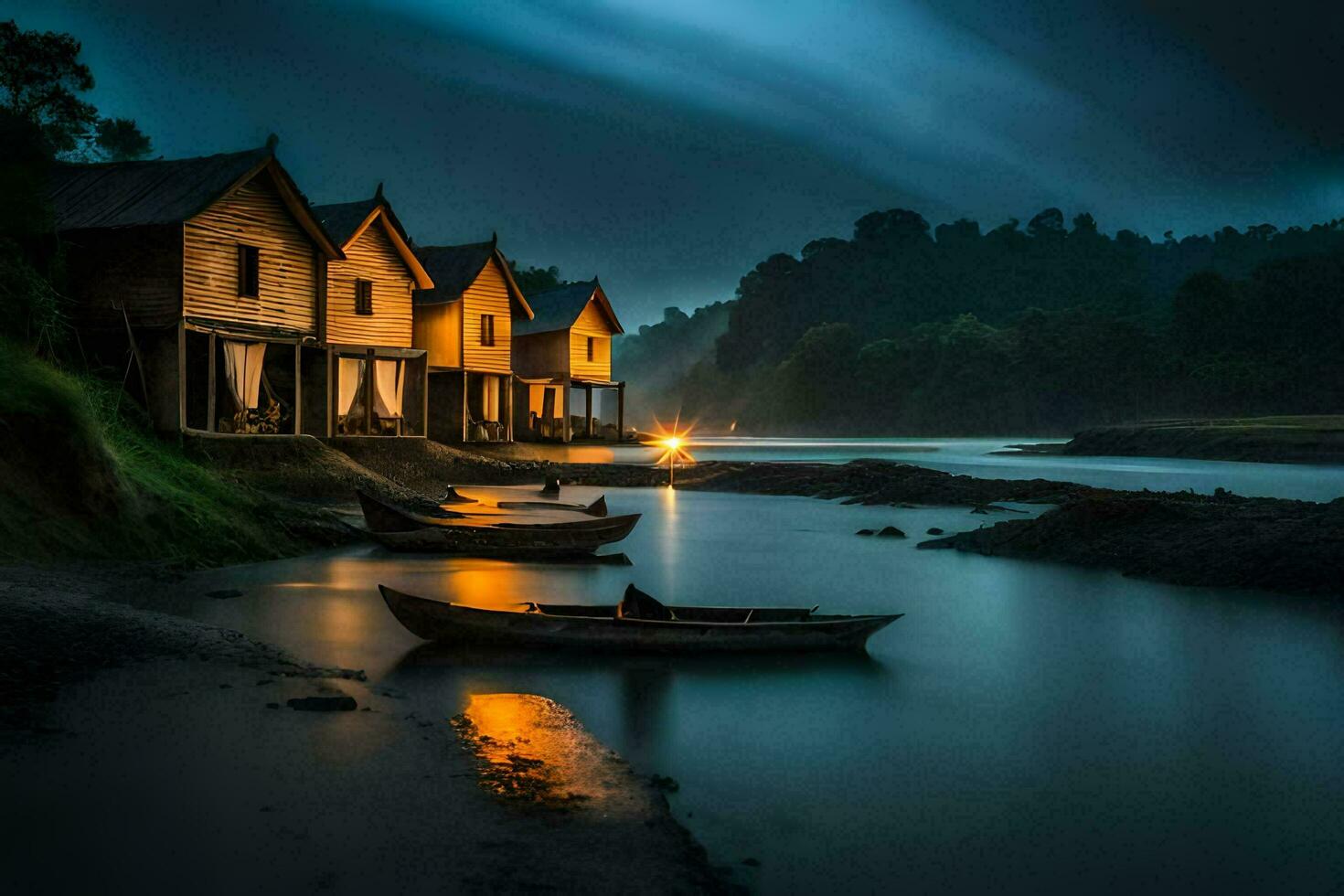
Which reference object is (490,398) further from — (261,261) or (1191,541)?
(1191,541)

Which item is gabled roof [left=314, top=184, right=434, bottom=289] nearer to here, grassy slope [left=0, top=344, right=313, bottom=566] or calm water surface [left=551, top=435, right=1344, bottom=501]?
calm water surface [left=551, top=435, right=1344, bottom=501]

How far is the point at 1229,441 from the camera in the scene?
232 ft

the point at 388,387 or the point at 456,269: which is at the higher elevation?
the point at 456,269

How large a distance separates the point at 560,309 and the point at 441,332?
10.7 meters

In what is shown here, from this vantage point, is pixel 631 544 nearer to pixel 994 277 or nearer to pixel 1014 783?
pixel 1014 783

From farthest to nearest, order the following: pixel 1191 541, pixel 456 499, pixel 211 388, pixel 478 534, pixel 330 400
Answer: pixel 330 400 → pixel 211 388 → pixel 456 499 → pixel 478 534 → pixel 1191 541

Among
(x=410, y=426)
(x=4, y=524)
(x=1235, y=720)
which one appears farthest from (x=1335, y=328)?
(x=4, y=524)

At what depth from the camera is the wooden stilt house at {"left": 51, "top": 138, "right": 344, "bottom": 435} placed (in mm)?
28859

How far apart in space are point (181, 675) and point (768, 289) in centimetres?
18270

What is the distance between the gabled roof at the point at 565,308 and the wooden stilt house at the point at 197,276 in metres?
20.6

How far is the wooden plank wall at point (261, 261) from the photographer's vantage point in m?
29.3

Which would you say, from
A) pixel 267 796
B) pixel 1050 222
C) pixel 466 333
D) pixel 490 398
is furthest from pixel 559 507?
pixel 1050 222

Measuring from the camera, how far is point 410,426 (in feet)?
136

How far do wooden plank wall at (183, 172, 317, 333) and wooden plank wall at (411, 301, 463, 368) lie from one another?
37.7ft
